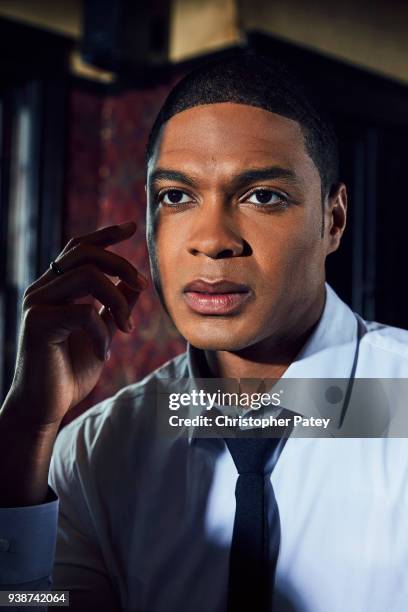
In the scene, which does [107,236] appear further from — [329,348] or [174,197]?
[329,348]

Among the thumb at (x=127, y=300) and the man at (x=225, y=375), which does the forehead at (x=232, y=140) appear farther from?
the thumb at (x=127, y=300)

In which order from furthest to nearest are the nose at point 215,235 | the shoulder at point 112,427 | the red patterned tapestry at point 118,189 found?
the red patterned tapestry at point 118,189
the shoulder at point 112,427
the nose at point 215,235

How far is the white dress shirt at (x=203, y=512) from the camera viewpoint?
938 millimetres

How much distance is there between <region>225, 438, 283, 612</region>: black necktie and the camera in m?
0.93

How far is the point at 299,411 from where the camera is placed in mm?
1005

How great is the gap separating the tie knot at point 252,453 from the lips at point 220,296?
0.20 meters

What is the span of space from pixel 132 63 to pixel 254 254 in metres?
2.38

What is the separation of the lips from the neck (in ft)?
0.49

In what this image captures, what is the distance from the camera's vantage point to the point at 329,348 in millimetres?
1055

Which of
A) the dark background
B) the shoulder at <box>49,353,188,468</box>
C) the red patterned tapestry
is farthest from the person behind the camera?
the red patterned tapestry

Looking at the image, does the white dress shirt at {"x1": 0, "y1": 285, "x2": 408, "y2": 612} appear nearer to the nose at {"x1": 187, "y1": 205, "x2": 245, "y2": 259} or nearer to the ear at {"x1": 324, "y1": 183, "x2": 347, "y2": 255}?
the ear at {"x1": 324, "y1": 183, "x2": 347, "y2": 255}

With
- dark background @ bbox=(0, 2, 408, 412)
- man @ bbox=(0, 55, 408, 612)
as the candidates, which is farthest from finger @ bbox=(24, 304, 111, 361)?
dark background @ bbox=(0, 2, 408, 412)

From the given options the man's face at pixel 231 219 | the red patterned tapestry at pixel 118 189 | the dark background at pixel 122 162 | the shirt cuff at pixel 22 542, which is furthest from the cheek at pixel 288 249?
the red patterned tapestry at pixel 118 189

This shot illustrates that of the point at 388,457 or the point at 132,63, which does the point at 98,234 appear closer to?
the point at 388,457
